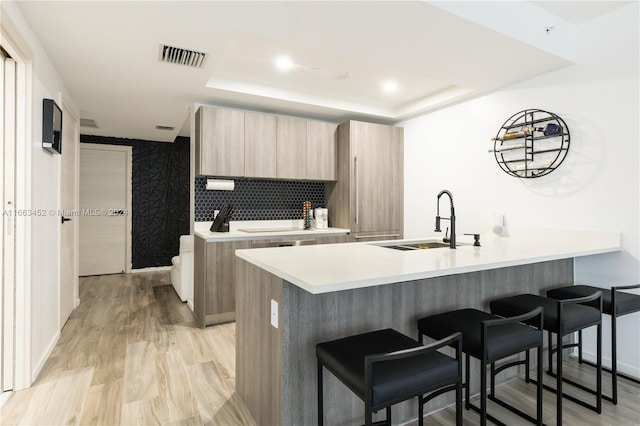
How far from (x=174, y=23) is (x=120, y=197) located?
14.6ft

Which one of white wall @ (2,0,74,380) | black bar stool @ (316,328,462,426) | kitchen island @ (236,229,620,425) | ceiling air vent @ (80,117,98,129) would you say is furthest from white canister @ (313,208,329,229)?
ceiling air vent @ (80,117,98,129)

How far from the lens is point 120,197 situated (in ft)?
18.9

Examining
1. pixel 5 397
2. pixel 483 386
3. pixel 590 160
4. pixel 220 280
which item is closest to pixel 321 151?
pixel 220 280

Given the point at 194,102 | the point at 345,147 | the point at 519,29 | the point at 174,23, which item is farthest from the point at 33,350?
the point at 519,29

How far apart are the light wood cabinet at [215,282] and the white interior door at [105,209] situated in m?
3.13

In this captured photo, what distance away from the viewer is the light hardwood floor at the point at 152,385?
1906 mm

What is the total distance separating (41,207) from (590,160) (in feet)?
13.3

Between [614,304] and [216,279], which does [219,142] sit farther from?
[614,304]

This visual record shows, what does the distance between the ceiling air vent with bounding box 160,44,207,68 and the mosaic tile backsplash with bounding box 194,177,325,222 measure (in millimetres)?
1513

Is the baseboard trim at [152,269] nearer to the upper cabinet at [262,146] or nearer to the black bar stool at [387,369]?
the upper cabinet at [262,146]

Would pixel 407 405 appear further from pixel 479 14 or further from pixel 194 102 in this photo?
pixel 194 102

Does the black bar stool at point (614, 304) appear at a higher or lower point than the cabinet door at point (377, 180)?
lower

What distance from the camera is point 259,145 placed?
3.85 meters

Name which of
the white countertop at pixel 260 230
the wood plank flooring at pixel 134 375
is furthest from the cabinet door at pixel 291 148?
the wood plank flooring at pixel 134 375
